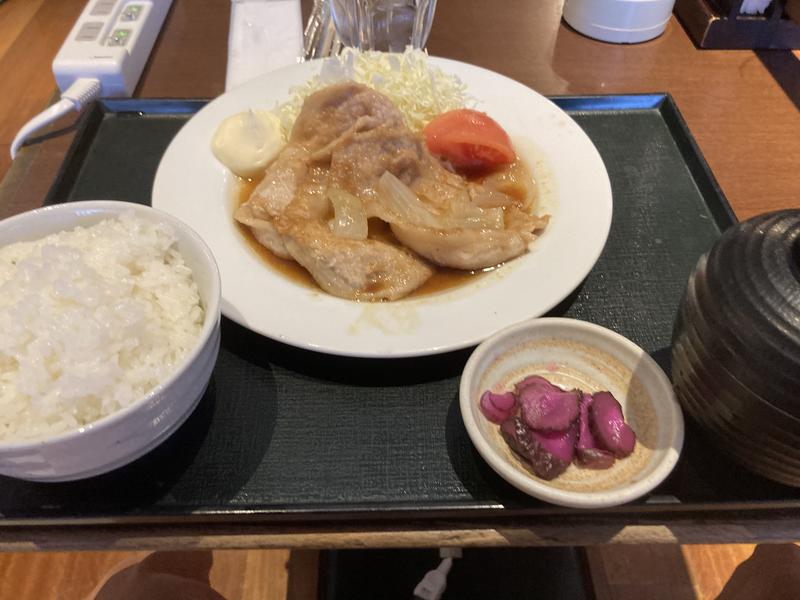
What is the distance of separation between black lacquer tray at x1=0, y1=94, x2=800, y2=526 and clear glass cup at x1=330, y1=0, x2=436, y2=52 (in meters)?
1.35

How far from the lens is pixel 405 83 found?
209cm

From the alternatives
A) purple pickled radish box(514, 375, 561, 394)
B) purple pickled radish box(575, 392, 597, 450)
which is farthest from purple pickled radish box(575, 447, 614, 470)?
purple pickled radish box(514, 375, 561, 394)

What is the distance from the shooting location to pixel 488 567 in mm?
1952

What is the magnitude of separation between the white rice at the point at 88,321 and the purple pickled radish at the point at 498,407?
58 cm

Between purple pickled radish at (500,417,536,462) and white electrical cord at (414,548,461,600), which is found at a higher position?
purple pickled radish at (500,417,536,462)

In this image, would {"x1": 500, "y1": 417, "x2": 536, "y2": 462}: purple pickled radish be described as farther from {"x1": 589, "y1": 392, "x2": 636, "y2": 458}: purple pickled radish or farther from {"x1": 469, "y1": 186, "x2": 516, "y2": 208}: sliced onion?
{"x1": 469, "y1": 186, "x2": 516, "y2": 208}: sliced onion

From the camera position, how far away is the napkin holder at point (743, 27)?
2.56 metres

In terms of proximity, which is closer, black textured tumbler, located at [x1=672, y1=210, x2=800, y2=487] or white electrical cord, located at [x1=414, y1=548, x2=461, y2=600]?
black textured tumbler, located at [x1=672, y1=210, x2=800, y2=487]

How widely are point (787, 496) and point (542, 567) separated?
0.98m

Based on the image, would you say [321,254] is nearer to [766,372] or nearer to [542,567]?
[766,372]

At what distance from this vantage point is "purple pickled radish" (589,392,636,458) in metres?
1.14

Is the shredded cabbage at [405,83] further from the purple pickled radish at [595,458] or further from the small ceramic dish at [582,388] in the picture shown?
the purple pickled radish at [595,458]

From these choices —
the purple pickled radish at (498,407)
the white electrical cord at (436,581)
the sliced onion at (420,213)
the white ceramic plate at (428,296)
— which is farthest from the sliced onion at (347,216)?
the white electrical cord at (436,581)

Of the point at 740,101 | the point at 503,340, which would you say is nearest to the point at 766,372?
the point at 503,340
